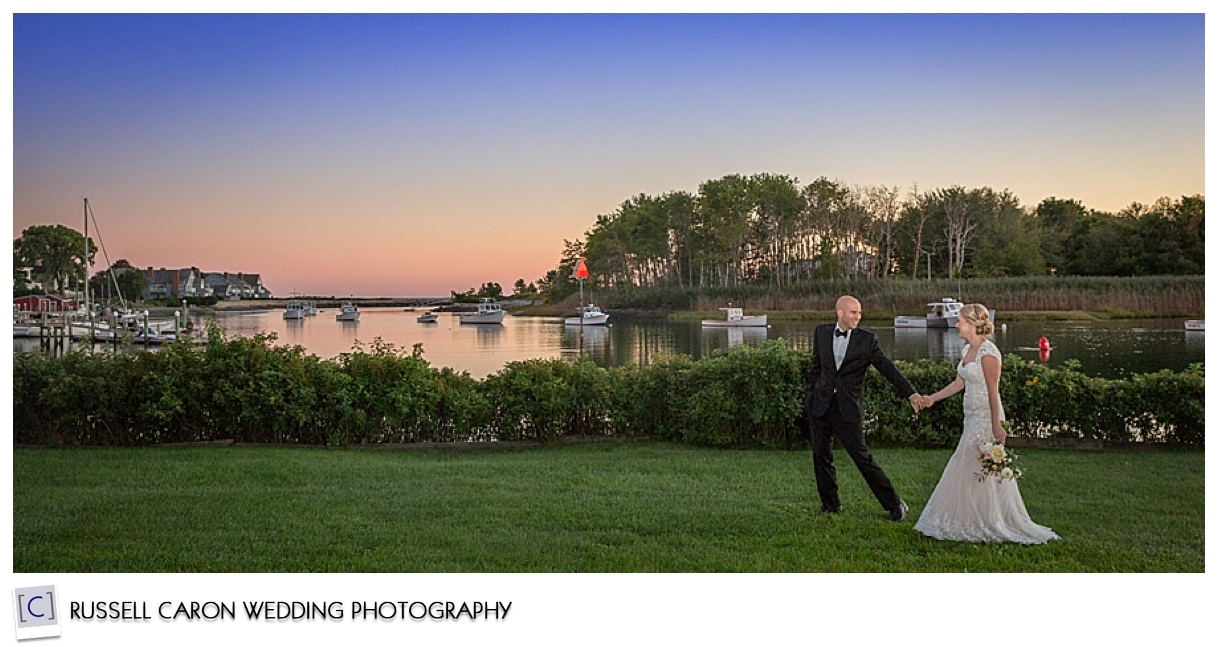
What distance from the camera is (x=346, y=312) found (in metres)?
12.1

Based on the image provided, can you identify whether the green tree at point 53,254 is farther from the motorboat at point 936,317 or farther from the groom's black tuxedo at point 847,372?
the motorboat at point 936,317

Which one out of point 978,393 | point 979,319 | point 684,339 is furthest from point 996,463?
point 684,339

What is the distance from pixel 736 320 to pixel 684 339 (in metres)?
0.98

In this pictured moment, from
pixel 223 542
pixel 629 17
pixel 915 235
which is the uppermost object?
pixel 629 17

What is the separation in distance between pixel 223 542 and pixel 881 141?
8.45 m

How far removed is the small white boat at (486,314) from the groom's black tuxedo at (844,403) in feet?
28.6

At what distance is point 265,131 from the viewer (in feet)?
33.2

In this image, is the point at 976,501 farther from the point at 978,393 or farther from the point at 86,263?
the point at 86,263

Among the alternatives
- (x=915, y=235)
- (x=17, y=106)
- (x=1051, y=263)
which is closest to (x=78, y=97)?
(x=17, y=106)

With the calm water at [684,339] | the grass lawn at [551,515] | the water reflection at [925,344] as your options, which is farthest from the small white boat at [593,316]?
the grass lawn at [551,515]
